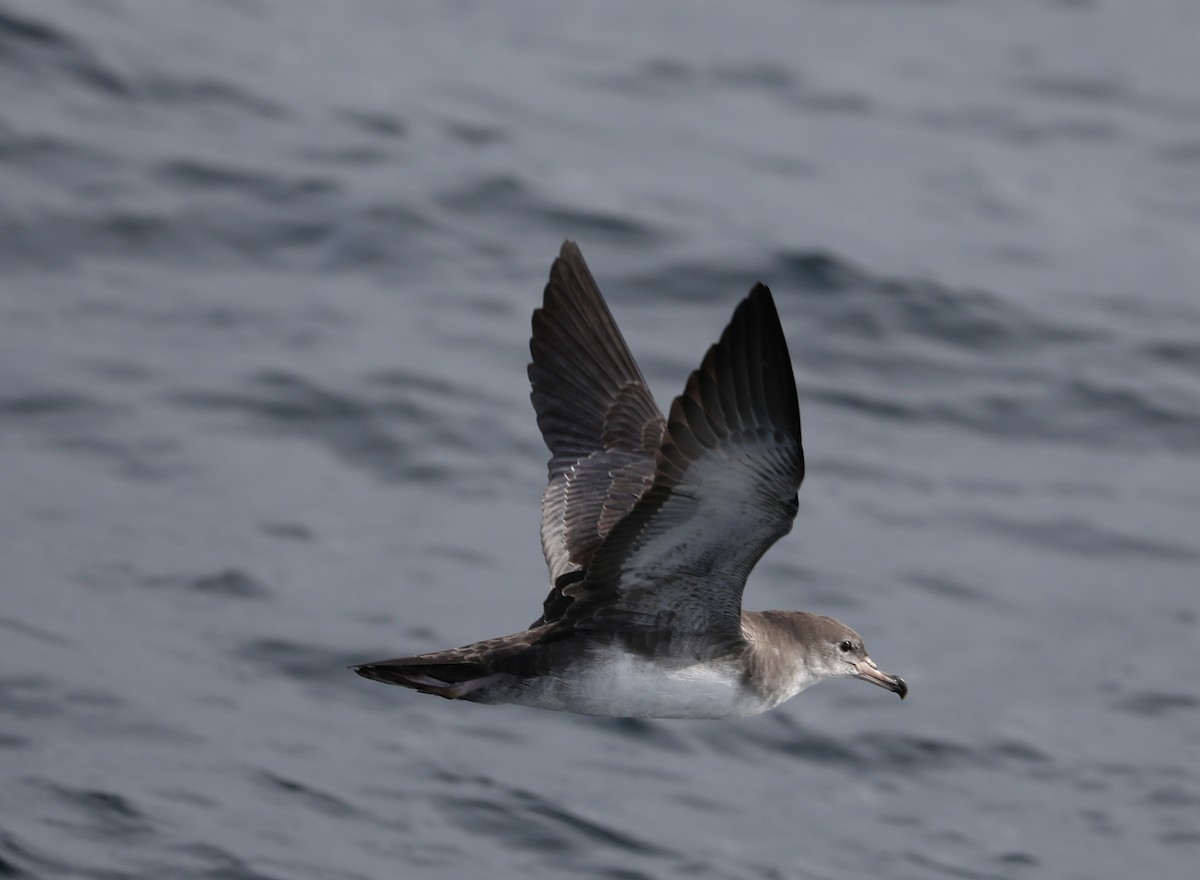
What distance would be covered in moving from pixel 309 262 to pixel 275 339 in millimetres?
1244

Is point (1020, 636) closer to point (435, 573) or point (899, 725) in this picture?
point (899, 725)

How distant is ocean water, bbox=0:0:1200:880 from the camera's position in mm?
9727

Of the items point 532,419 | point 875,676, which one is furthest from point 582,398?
point 532,419

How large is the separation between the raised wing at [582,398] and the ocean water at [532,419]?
189 cm

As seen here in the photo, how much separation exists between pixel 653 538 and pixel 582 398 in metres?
1.55

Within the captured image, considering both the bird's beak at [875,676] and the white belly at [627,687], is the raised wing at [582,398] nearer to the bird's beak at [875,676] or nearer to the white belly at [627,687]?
the white belly at [627,687]

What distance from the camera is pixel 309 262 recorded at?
14234mm

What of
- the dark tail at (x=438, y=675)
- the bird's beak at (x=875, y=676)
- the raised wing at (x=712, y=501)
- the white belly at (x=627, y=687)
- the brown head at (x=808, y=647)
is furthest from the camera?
the bird's beak at (x=875, y=676)

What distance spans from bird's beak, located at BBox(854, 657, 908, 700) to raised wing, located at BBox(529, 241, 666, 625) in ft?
3.98

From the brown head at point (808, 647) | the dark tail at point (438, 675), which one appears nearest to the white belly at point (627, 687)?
the dark tail at point (438, 675)

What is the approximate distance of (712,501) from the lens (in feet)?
22.6

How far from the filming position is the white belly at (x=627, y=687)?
7578mm

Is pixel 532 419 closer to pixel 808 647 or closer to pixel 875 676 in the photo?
pixel 875 676

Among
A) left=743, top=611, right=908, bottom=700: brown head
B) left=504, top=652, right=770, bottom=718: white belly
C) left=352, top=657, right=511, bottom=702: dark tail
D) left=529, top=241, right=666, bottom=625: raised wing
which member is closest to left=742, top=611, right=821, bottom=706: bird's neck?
left=743, top=611, right=908, bottom=700: brown head
